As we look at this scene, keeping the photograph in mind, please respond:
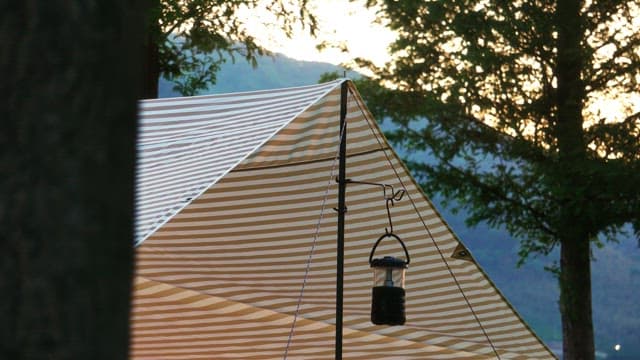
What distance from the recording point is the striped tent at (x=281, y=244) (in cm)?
521

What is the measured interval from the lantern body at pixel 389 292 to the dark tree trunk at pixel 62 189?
3.46 metres

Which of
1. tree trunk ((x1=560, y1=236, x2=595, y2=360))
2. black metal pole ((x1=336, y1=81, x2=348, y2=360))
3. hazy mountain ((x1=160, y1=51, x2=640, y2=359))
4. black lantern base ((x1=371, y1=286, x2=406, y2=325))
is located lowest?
Answer: hazy mountain ((x1=160, y1=51, x2=640, y2=359))

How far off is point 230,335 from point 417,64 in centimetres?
809

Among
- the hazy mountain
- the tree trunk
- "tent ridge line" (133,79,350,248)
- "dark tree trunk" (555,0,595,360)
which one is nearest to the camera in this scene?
"tent ridge line" (133,79,350,248)

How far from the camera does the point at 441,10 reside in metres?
13.5

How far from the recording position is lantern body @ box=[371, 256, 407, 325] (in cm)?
533

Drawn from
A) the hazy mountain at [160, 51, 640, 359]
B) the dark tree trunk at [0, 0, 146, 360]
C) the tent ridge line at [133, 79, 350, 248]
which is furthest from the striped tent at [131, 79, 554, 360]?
the hazy mountain at [160, 51, 640, 359]

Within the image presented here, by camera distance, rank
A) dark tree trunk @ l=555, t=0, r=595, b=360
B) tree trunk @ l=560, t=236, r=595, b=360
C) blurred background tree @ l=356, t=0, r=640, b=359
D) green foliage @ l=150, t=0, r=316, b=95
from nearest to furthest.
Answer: green foliage @ l=150, t=0, r=316, b=95 → dark tree trunk @ l=555, t=0, r=595, b=360 → blurred background tree @ l=356, t=0, r=640, b=359 → tree trunk @ l=560, t=236, r=595, b=360

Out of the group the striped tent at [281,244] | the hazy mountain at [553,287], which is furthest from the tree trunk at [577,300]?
the hazy mountain at [553,287]

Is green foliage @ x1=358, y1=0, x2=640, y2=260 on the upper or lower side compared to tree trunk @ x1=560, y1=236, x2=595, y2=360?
upper

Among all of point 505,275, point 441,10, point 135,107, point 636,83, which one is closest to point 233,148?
point 135,107

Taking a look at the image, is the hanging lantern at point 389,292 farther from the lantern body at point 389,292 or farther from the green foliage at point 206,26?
the green foliage at point 206,26

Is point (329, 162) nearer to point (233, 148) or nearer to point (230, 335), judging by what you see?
point (233, 148)

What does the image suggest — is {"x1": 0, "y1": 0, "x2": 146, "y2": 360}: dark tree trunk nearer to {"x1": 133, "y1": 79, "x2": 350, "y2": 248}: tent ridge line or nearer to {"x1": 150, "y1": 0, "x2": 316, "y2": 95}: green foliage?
{"x1": 133, "y1": 79, "x2": 350, "y2": 248}: tent ridge line
